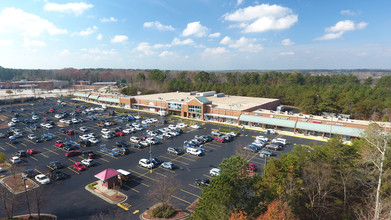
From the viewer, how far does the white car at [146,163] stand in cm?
3678

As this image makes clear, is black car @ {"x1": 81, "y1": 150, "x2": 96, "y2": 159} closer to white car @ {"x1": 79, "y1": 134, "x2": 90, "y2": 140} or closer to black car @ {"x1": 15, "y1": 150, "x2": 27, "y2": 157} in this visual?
white car @ {"x1": 79, "y1": 134, "x2": 90, "y2": 140}

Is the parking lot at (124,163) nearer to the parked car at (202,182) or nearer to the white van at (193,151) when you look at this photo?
the parked car at (202,182)

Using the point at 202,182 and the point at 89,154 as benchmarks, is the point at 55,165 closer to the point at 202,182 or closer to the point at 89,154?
the point at 89,154

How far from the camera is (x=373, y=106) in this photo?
65375mm

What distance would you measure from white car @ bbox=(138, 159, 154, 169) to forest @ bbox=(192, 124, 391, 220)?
1849 cm

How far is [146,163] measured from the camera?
3738 cm

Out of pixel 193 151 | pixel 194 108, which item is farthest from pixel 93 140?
pixel 194 108

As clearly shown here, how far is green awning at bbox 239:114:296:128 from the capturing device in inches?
2261

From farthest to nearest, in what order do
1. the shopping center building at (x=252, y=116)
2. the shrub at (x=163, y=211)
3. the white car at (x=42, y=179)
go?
the shopping center building at (x=252, y=116), the white car at (x=42, y=179), the shrub at (x=163, y=211)

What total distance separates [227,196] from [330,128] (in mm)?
45906

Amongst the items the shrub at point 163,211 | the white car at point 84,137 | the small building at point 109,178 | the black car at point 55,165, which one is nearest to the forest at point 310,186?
the shrub at point 163,211

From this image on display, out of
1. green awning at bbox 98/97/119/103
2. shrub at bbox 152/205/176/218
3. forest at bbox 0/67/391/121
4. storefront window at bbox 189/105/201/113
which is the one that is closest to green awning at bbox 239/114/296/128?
storefront window at bbox 189/105/201/113

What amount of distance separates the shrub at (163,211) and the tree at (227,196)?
7092mm

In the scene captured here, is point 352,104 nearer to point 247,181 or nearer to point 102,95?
point 247,181
